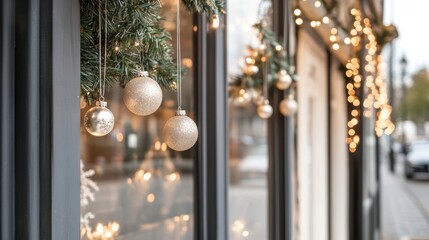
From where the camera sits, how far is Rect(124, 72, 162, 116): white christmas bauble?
1165 mm

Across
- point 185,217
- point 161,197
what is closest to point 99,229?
point 185,217

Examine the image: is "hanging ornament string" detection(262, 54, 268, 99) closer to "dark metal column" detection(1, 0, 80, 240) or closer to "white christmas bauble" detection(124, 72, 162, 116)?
"white christmas bauble" detection(124, 72, 162, 116)

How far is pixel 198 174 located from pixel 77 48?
987 millimetres

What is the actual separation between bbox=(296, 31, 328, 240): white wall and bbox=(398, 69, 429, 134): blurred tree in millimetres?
23608

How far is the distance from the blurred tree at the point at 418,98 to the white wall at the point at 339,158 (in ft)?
75.0

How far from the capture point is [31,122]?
1091mm

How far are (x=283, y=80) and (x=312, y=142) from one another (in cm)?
202

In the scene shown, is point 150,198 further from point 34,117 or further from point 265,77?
point 34,117

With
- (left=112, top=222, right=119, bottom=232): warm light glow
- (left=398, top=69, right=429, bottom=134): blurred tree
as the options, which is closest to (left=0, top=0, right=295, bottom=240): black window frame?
(left=112, top=222, right=119, bottom=232): warm light glow

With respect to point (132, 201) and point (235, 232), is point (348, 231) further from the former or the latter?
point (235, 232)

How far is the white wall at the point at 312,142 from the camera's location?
4.01 meters

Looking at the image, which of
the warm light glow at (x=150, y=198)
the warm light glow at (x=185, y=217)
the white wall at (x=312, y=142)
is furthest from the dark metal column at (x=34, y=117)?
the white wall at (x=312, y=142)

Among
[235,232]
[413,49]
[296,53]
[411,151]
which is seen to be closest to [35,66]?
[235,232]

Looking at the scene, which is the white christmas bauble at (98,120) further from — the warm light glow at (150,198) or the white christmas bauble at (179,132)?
the warm light glow at (150,198)
